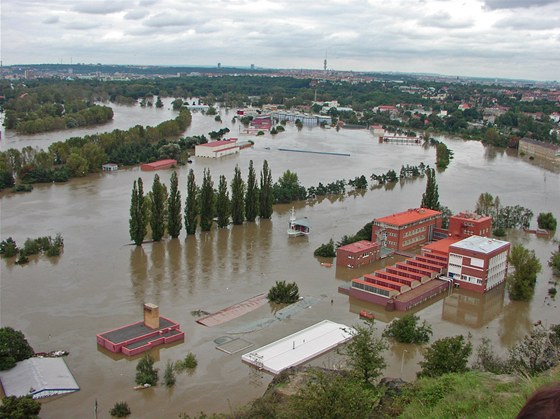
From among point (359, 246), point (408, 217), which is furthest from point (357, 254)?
point (408, 217)

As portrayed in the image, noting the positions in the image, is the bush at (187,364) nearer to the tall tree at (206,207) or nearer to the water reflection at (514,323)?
the water reflection at (514,323)

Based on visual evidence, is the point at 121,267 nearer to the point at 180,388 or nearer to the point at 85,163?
the point at 180,388

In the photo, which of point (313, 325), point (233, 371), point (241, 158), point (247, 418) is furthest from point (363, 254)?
point (241, 158)

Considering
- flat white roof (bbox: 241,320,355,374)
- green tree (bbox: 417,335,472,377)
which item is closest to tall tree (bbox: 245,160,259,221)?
flat white roof (bbox: 241,320,355,374)

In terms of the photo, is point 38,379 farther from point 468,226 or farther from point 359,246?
point 468,226

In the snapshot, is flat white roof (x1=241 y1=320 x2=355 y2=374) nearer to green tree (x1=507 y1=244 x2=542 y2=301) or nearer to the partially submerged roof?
the partially submerged roof

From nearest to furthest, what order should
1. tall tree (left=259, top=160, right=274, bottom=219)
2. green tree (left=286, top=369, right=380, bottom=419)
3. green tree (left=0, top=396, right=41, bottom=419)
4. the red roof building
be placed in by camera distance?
green tree (left=286, top=369, right=380, bottom=419), green tree (left=0, top=396, right=41, bottom=419), tall tree (left=259, top=160, right=274, bottom=219), the red roof building

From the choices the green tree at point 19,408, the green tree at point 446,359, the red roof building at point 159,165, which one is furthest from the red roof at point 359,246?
the red roof building at point 159,165

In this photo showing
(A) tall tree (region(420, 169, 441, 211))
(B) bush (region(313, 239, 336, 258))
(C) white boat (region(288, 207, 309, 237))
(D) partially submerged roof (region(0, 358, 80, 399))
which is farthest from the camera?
(A) tall tree (region(420, 169, 441, 211))
